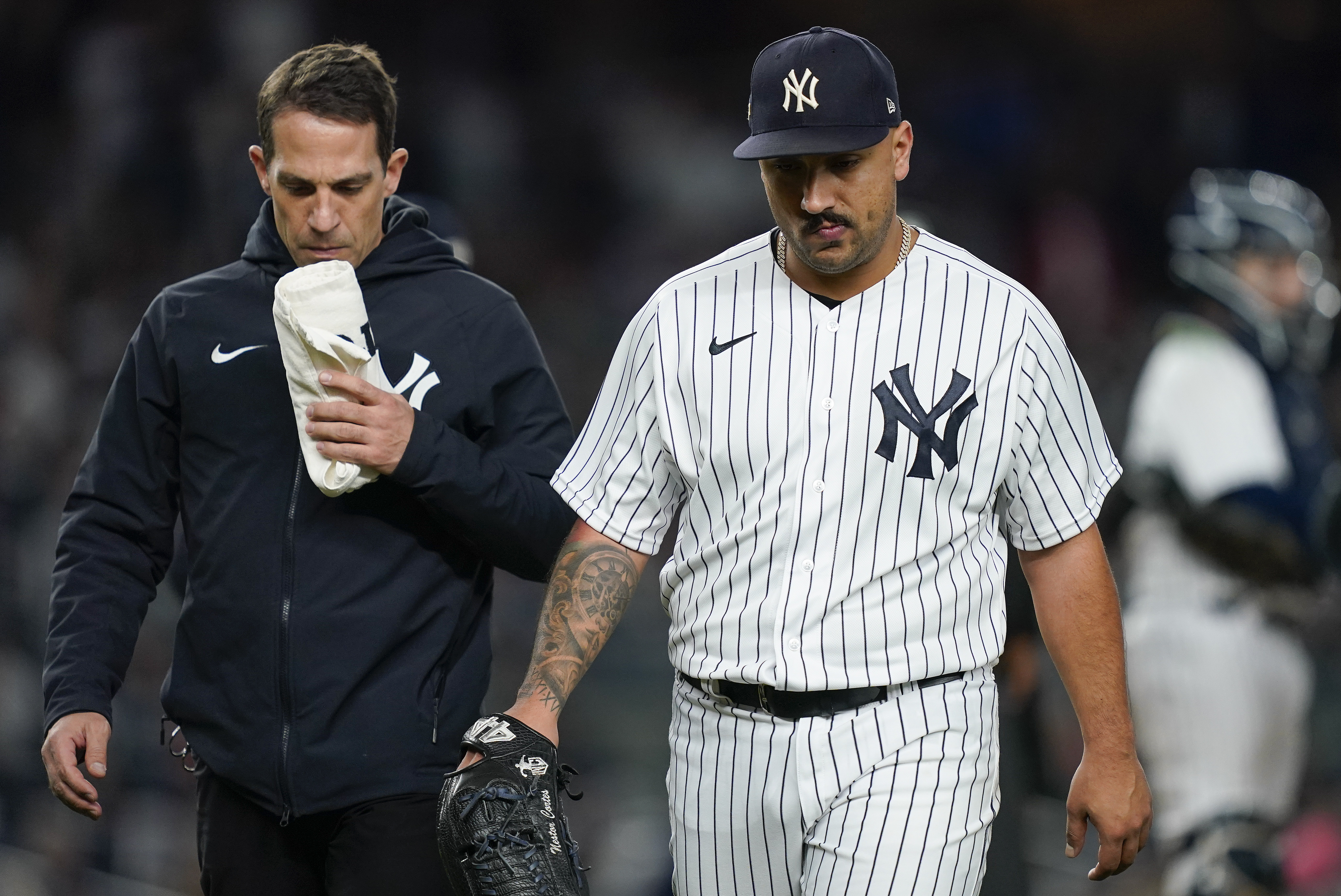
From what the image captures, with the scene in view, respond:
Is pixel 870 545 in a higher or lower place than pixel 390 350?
lower

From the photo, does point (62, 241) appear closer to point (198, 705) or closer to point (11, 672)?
point (11, 672)

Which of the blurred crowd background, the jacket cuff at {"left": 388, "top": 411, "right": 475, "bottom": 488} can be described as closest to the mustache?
the jacket cuff at {"left": 388, "top": 411, "right": 475, "bottom": 488}

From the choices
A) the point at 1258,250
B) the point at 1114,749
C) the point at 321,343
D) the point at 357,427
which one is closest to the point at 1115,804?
the point at 1114,749

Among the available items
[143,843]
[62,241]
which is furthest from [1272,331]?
[62,241]

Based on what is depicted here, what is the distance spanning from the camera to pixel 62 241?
12.0m

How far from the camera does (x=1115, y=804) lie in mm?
2820

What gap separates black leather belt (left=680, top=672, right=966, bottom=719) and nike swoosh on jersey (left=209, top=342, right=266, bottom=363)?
3.69 ft

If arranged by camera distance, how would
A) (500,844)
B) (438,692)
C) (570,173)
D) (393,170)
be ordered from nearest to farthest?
(500,844)
(438,692)
(393,170)
(570,173)

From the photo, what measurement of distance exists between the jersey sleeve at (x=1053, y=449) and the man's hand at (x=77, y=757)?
1.77 m

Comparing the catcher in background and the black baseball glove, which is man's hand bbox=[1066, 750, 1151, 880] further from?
the catcher in background

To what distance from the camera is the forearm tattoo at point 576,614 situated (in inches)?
113

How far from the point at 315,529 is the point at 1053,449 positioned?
1.38 metres

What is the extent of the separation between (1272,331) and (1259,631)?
41.4 inches

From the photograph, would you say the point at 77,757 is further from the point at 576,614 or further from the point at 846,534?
the point at 846,534
